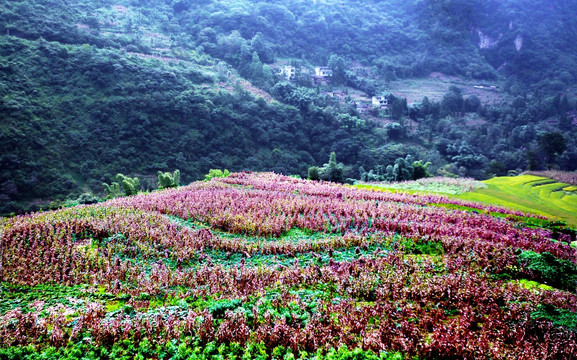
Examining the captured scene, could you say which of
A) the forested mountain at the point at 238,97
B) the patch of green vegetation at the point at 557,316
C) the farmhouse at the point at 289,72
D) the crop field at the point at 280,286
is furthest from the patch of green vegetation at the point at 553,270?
the farmhouse at the point at 289,72

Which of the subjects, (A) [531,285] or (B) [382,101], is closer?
(A) [531,285]

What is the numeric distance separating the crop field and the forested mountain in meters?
24.6

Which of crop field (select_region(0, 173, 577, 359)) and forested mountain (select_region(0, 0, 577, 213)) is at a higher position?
forested mountain (select_region(0, 0, 577, 213))

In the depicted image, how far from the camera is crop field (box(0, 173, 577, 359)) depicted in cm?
432

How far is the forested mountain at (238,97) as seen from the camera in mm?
33906

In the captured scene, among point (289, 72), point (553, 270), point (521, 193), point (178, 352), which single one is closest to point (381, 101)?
point (289, 72)

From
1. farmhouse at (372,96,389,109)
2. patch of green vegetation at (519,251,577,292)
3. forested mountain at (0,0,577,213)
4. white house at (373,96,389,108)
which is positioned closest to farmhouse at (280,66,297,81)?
forested mountain at (0,0,577,213)

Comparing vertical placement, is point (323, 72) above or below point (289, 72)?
above

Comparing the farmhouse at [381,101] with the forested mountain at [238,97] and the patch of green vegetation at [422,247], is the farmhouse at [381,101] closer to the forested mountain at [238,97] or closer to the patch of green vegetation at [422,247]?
the forested mountain at [238,97]

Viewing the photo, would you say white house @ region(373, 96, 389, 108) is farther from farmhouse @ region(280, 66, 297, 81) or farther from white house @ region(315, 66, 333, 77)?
farmhouse @ region(280, 66, 297, 81)

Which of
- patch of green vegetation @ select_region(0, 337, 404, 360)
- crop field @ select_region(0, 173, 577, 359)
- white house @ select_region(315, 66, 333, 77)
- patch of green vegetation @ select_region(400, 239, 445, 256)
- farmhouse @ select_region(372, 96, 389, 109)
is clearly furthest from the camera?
white house @ select_region(315, 66, 333, 77)

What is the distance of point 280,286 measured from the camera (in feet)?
19.9

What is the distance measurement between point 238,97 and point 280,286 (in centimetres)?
4980

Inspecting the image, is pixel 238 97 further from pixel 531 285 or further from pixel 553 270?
pixel 531 285
